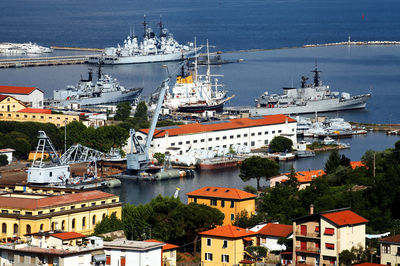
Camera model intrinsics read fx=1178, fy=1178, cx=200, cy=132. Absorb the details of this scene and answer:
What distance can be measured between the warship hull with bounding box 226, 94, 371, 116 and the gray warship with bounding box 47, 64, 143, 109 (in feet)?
18.8

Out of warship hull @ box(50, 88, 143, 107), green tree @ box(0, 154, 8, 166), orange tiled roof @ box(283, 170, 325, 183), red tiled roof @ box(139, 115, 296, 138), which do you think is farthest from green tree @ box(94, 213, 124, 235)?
warship hull @ box(50, 88, 143, 107)

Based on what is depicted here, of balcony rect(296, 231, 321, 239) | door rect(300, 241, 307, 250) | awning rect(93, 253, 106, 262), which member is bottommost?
door rect(300, 241, 307, 250)

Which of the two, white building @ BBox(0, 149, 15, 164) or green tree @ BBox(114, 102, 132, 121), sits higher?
green tree @ BBox(114, 102, 132, 121)

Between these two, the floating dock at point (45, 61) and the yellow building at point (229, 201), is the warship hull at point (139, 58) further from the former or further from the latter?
the yellow building at point (229, 201)

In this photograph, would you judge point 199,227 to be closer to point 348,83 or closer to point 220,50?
point 348,83

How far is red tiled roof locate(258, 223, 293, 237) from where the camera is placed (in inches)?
824

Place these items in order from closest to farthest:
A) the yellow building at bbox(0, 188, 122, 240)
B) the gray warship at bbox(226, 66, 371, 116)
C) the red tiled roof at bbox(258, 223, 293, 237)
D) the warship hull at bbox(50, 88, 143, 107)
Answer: the red tiled roof at bbox(258, 223, 293, 237)
the yellow building at bbox(0, 188, 122, 240)
the warship hull at bbox(50, 88, 143, 107)
the gray warship at bbox(226, 66, 371, 116)

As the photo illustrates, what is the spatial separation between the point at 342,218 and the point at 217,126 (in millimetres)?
21058

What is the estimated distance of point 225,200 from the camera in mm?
24719

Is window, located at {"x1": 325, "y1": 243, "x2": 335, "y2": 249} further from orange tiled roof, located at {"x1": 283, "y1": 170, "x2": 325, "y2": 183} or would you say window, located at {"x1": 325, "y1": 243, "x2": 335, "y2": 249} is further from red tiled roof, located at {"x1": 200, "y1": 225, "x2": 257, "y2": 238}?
orange tiled roof, located at {"x1": 283, "y1": 170, "x2": 325, "y2": 183}

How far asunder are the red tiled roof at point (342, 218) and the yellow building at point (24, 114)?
888 inches

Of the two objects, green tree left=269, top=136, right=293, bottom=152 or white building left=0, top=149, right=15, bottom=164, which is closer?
white building left=0, top=149, right=15, bottom=164

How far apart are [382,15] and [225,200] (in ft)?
436

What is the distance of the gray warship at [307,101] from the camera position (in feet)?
174
